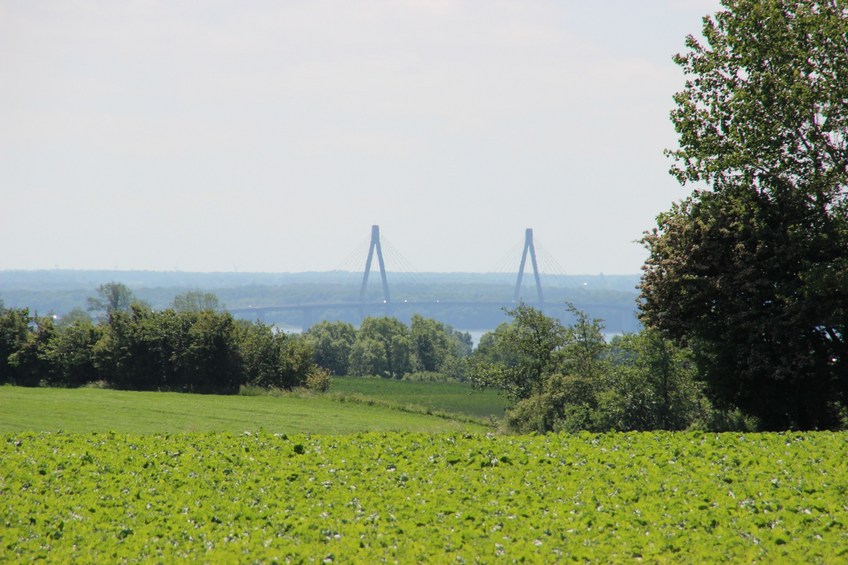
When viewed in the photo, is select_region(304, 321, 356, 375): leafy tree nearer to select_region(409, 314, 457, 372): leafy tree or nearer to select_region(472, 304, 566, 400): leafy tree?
select_region(409, 314, 457, 372): leafy tree

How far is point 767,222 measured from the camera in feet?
79.3

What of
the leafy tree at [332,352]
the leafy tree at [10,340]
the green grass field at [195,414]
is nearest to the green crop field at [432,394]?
the green grass field at [195,414]

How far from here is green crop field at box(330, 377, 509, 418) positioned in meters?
57.3

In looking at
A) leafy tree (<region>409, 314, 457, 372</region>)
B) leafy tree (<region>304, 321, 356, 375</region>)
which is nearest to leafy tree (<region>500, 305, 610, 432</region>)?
leafy tree (<region>409, 314, 457, 372</region>)

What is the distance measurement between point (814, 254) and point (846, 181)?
6.84ft

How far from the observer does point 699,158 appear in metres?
25.2

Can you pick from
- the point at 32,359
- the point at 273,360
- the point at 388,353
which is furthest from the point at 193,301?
the point at 273,360

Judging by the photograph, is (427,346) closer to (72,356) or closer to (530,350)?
(72,356)

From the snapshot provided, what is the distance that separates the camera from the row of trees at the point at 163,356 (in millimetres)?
47750

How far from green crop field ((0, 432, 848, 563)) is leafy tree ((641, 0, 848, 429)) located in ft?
23.0

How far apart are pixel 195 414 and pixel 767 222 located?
2023 centimetres

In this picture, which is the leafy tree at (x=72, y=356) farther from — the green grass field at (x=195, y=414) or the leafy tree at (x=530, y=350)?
the leafy tree at (x=530, y=350)

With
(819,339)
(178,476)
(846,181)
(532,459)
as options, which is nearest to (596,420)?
(819,339)

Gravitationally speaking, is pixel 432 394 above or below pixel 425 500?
below
